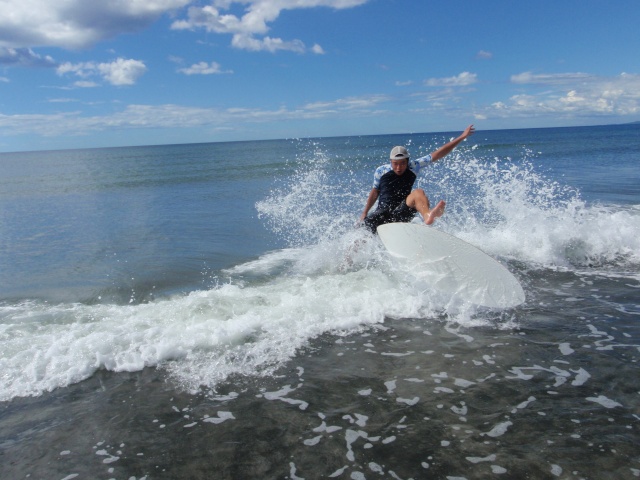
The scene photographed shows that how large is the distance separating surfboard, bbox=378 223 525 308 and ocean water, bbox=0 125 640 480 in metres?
0.20

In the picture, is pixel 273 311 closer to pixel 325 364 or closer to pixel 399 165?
pixel 325 364

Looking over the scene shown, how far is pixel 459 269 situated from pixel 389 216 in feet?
7.17

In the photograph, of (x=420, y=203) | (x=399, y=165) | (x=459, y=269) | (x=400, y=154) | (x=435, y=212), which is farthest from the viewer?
(x=399, y=165)

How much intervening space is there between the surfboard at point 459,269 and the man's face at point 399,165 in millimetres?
1364

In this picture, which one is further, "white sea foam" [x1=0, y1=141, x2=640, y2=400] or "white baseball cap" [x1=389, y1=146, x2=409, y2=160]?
"white baseball cap" [x1=389, y1=146, x2=409, y2=160]

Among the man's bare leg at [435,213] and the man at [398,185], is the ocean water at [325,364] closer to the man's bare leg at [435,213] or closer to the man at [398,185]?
the man at [398,185]

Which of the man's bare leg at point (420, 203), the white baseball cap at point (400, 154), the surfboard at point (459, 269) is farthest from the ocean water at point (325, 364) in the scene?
the white baseball cap at point (400, 154)

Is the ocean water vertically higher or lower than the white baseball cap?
lower

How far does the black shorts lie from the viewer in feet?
27.7

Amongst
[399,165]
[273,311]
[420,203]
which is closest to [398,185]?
[399,165]

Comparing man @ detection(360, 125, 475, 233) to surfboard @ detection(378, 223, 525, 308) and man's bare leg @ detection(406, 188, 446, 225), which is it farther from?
surfboard @ detection(378, 223, 525, 308)

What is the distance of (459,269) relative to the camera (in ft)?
Answer: 22.6

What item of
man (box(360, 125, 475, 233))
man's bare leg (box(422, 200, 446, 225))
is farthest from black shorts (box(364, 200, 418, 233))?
man's bare leg (box(422, 200, 446, 225))

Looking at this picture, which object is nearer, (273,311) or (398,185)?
(273,311)
